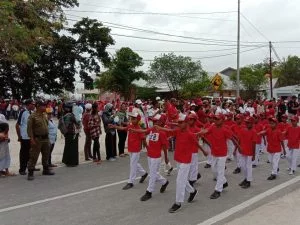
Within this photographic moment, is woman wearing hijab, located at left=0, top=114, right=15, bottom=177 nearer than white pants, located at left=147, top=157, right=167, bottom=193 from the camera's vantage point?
No

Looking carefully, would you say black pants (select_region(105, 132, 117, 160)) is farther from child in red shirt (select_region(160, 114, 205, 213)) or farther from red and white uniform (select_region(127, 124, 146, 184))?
child in red shirt (select_region(160, 114, 205, 213))


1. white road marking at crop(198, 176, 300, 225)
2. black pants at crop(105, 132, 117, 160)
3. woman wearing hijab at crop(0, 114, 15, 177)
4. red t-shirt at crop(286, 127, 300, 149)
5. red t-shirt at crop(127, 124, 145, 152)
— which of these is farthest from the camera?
black pants at crop(105, 132, 117, 160)

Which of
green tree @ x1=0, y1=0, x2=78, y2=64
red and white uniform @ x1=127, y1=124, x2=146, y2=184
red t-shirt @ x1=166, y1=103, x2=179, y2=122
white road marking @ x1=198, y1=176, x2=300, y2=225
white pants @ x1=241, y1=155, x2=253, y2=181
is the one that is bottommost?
white road marking @ x1=198, y1=176, x2=300, y2=225

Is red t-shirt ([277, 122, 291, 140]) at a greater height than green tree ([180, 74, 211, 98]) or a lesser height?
lesser

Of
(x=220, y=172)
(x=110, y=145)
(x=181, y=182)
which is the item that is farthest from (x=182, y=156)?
(x=110, y=145)

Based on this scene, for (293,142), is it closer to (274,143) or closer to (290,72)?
(274,143)

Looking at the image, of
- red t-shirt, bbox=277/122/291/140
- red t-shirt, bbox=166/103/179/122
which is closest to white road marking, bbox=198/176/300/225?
red t-shirt, bbox=277/122/291/140

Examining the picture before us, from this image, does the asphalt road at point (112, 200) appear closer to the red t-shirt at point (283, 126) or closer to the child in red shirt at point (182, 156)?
the child in red shirt at point (182, 156)

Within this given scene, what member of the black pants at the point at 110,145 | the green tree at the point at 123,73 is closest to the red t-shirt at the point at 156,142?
the black pants at the point at 110,145

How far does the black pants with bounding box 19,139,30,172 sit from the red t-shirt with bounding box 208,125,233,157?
15.9 feet

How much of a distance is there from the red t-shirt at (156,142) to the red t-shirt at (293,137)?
13.6ft

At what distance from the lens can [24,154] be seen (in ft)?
38.2

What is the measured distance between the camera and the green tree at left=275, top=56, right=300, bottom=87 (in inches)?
3226

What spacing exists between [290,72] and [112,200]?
79119mm
